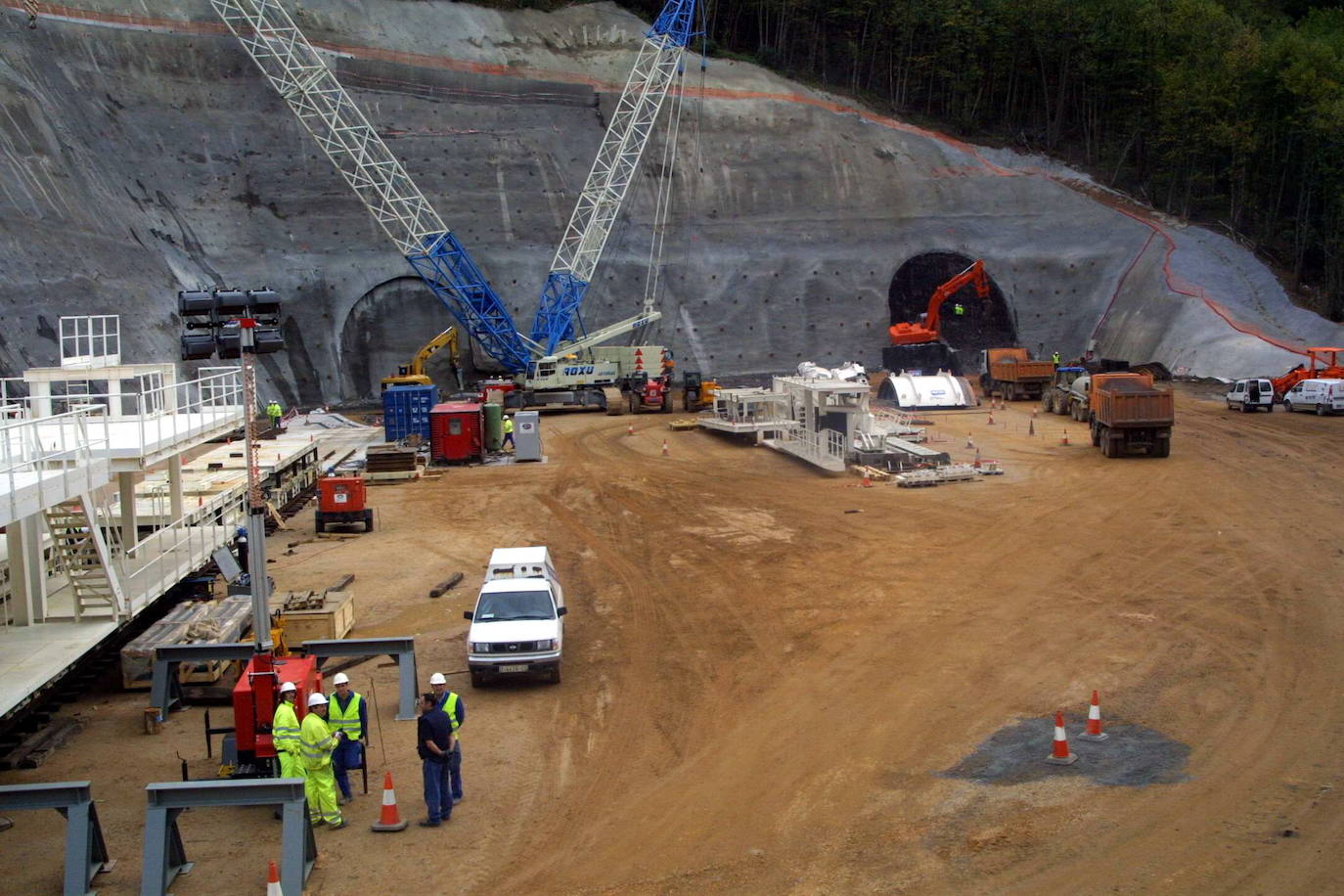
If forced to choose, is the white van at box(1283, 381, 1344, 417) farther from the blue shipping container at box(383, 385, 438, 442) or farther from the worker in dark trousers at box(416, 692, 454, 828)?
the worker in dark trousers at box(416, 692, 454, 828)

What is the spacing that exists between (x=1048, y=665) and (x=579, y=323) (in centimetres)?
4395

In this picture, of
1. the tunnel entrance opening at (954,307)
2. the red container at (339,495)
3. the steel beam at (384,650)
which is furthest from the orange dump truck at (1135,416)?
the steel beam at (384,650)

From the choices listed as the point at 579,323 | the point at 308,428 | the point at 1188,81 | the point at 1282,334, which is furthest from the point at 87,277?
the point at 1188,81

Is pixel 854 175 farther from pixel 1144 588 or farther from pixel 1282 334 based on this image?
pixel 1144 588

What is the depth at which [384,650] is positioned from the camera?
61.3 ft

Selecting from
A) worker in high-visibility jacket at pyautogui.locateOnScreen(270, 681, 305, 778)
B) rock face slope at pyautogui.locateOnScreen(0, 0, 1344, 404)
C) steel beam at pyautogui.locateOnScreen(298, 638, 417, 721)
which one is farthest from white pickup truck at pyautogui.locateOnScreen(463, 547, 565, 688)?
rock face slope at pyautogui.locateOnScreen(0, 0, 1344, 404)

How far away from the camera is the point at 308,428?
50.9 m

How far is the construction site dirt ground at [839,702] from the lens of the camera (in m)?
13.1

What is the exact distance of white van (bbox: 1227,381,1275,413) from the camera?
48.2 m

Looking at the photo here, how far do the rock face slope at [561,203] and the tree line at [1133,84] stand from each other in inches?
219

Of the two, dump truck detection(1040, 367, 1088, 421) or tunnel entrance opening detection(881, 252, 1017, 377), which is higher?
tunnel entrance opening detection(881, 252, 1017, 377)

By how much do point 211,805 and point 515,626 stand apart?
707 cm

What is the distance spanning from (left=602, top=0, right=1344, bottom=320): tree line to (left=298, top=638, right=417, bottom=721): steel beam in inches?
2274

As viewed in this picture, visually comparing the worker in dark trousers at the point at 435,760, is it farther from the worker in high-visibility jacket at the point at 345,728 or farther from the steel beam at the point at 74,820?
the steel beam at the point at 74,820
